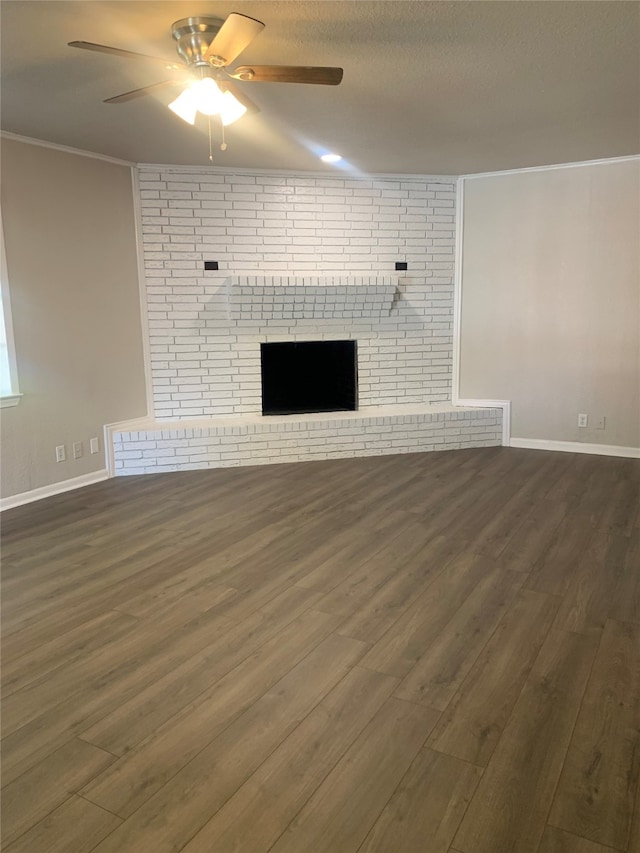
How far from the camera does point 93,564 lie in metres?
3.15

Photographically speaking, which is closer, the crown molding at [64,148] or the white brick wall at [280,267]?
the crown molding at [64,148]

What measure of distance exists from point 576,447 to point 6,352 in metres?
4.74

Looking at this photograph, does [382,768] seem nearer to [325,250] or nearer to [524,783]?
[524,783]

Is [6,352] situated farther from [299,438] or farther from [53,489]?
[299,438]

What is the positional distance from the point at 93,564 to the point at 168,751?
5.18 feet

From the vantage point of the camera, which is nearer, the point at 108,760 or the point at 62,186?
the point at 108,760

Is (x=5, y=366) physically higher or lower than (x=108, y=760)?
higher

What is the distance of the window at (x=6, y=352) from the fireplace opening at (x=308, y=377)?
7.05 ft

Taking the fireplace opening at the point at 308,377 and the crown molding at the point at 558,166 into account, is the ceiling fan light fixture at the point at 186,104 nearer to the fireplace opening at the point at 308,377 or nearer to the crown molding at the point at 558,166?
the fireplace opening at the point at 308,377

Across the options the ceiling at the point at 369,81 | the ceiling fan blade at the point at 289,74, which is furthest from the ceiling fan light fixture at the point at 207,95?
the ceiling at the point at 369,81

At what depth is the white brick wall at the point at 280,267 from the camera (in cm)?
508

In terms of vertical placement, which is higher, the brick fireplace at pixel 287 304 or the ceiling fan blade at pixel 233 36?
the ceiling fan blade at pixel 233 36

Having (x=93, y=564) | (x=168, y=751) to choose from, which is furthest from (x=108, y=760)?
(x=93, y=564)

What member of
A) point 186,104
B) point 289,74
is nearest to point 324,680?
point 289,74
